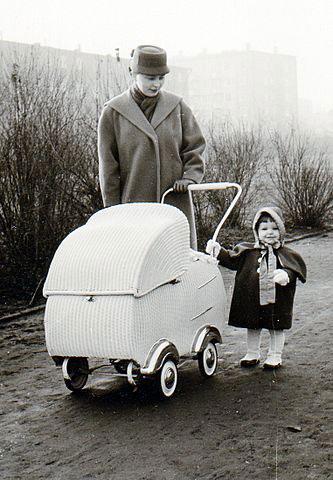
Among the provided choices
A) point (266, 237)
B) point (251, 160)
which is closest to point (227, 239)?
point (251, 160)

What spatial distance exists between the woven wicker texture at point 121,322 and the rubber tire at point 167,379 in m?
0.14

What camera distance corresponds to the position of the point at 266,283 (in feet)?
16.5

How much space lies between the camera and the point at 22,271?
27.1 feet

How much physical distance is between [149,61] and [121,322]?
184cm

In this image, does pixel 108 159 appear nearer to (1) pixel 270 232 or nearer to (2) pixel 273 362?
(1) pixel 270 232

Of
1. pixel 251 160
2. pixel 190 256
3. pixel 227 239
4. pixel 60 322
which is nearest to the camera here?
pixel 60 322

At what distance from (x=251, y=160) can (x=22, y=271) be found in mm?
7030

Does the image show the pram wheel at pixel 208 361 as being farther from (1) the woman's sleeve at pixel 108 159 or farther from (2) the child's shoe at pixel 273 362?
(1) the woman's sleeve at pixel 108 159

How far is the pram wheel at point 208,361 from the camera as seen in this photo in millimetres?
4816

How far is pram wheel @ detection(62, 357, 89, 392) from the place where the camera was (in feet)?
14.7

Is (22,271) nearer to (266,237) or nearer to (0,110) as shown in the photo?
(0,110)

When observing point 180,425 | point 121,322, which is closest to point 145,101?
point 121,322

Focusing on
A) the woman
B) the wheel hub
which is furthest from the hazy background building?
the wheel hub

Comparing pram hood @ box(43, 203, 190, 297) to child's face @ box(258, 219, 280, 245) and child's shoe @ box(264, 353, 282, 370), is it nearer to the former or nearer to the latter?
child's face @ box(258, 219, 280, 245)
